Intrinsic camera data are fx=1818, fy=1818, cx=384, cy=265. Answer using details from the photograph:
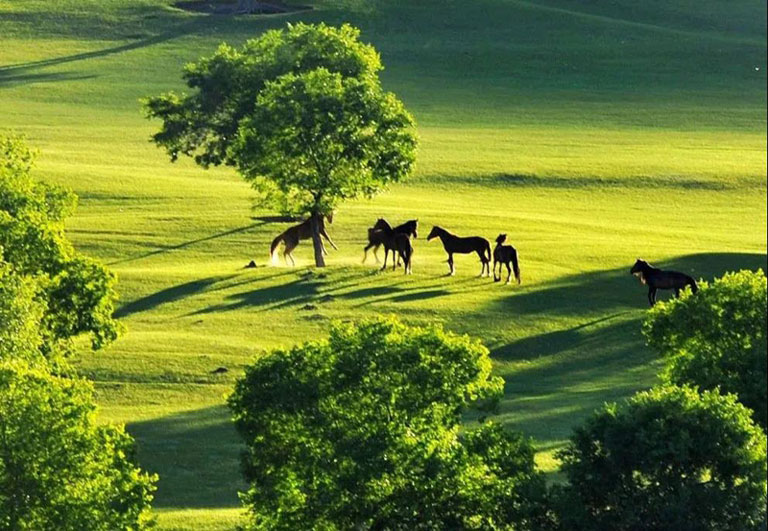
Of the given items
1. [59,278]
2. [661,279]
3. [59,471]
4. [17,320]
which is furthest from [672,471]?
[661,279]

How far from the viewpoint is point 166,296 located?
55.9 m

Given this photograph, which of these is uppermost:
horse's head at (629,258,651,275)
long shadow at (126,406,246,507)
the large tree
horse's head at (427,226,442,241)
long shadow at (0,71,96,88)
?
long shadow at (0,71,96,88)

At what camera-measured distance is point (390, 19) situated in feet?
390

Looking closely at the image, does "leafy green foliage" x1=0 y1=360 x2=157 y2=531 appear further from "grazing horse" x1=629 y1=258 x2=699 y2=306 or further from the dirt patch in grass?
the dirt patch in grass

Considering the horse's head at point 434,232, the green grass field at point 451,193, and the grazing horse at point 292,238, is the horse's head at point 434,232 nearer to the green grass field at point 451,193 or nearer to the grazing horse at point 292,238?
the green grass field at point 451,193

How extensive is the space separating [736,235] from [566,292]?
A: 1618 cm

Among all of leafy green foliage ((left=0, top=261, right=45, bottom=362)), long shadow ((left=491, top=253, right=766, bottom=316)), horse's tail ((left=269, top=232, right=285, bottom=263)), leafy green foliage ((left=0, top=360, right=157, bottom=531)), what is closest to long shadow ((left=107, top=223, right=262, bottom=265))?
horse's tail ((left=269, top=232, right=285, bottom=263))

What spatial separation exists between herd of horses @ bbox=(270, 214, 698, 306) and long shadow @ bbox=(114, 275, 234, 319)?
393 centimetres

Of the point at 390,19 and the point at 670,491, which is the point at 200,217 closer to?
the point at 670,491

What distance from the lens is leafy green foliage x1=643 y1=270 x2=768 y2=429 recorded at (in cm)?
3744

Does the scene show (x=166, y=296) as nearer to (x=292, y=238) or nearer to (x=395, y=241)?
(x=292, y=238)

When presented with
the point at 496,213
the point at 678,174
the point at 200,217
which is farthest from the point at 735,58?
the point at 200,217

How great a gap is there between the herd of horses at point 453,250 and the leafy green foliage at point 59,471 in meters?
23.2

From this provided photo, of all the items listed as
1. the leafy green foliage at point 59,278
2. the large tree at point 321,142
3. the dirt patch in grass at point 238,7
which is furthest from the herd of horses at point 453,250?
the dirt patch in grass at point 238,7
